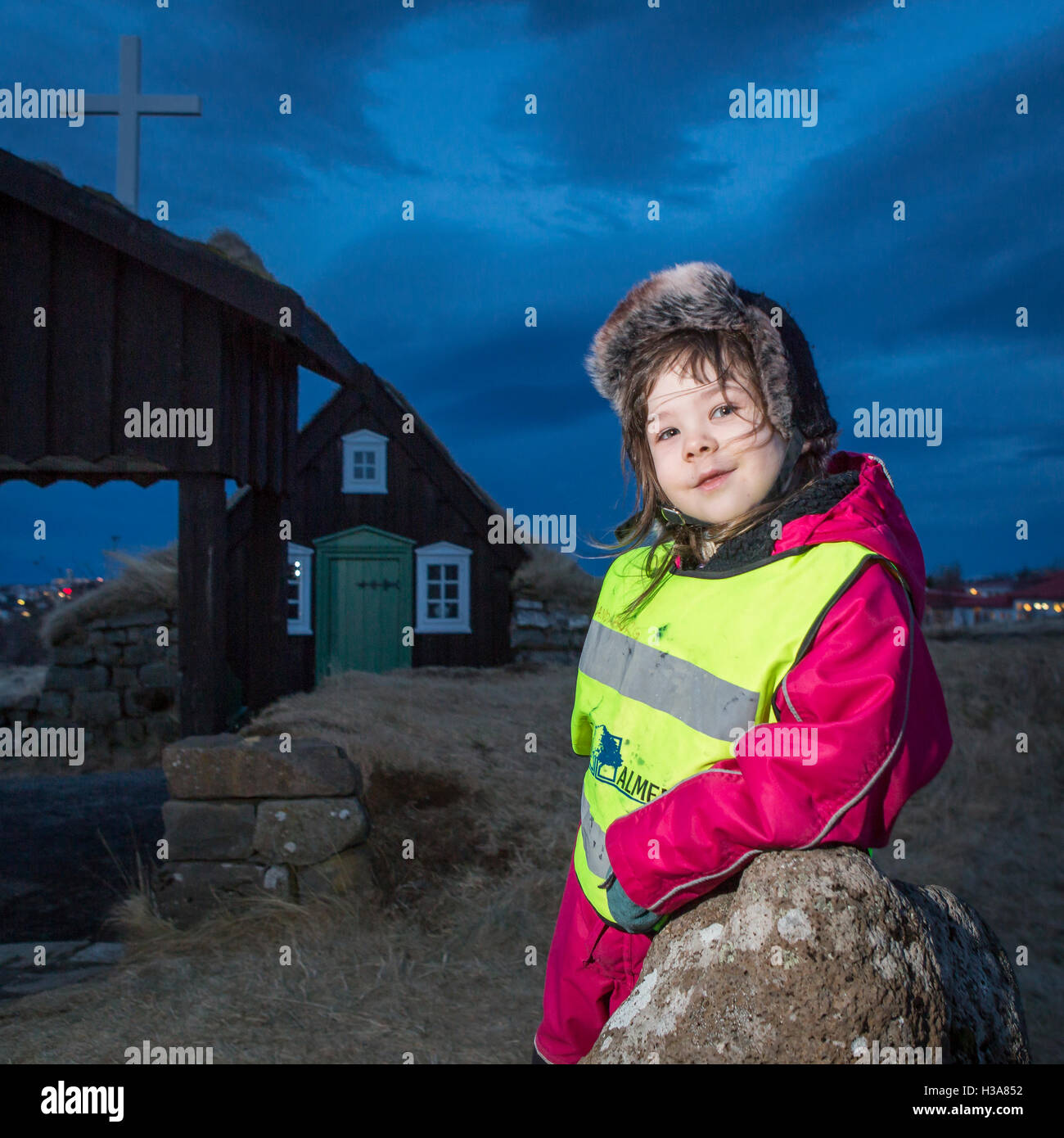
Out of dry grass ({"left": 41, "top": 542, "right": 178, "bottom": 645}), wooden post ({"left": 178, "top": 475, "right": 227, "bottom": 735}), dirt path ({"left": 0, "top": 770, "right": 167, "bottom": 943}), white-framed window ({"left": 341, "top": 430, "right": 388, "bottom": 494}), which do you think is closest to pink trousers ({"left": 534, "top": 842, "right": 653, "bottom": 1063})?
dirt path ({"left": 0, "top": 770, "right": 167, "bottom": 943})

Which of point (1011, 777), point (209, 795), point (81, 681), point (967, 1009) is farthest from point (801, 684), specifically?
point (81, 681)

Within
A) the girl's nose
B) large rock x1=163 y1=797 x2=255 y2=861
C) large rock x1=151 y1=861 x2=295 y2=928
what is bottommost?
large rock x1=151 y1=861 x2=295 y2=928

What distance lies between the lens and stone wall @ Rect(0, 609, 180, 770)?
36.7ft

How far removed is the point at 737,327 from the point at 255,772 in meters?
3.87

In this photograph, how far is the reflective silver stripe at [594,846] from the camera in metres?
1.53

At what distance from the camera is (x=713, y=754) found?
1371mm

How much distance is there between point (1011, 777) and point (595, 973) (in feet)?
19.6

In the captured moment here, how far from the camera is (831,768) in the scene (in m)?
1.19

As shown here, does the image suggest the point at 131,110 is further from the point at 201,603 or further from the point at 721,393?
the point at 721,393

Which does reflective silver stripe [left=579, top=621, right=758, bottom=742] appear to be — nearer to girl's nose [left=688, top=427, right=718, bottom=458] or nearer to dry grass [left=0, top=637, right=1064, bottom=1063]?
girl's nose [left=688, top=427, right=718, bottom=458]

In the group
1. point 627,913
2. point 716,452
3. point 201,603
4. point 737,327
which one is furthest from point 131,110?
point 627,913

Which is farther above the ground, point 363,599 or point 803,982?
point 363,599

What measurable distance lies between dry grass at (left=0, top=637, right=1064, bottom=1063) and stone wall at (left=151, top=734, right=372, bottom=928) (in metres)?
0.13
